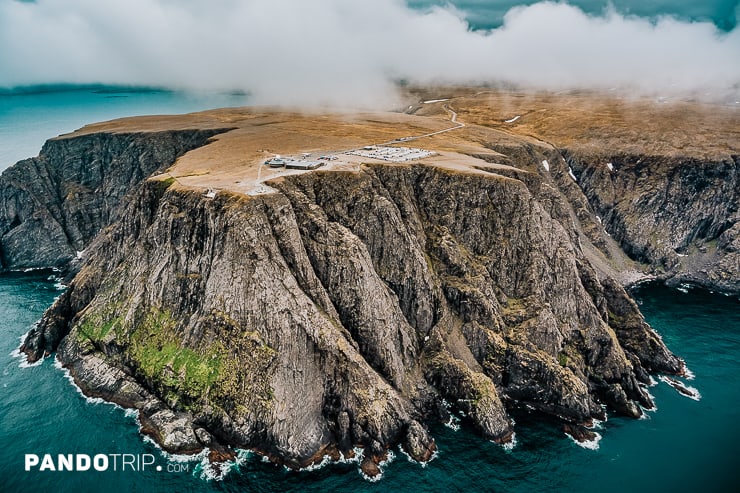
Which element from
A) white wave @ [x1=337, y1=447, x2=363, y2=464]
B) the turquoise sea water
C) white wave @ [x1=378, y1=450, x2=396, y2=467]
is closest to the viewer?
the turquoise sea water

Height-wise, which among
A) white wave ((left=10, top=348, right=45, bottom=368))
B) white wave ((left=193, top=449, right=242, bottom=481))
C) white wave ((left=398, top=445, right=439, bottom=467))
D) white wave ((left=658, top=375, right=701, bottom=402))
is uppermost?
white wave ((left=10, top=348, right=45, bottom=368))

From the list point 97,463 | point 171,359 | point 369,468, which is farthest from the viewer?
point 171,359

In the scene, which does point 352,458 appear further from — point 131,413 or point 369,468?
point 131,413

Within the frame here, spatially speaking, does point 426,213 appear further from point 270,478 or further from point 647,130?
point 647,130

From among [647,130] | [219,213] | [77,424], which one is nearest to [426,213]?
[219,213]

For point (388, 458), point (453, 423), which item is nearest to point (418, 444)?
point (388, 458)

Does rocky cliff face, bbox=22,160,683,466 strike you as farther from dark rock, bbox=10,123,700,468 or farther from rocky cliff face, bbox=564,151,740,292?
rocky cliff face, bbox=564,151,740,292

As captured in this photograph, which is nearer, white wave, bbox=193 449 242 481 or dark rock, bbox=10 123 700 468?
white wave, bbox=193 449 242 481

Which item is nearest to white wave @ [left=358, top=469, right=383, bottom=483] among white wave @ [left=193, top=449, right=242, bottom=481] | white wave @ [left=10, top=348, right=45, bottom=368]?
white wave @ [left=193, top=449, right=242, bottom=481]
